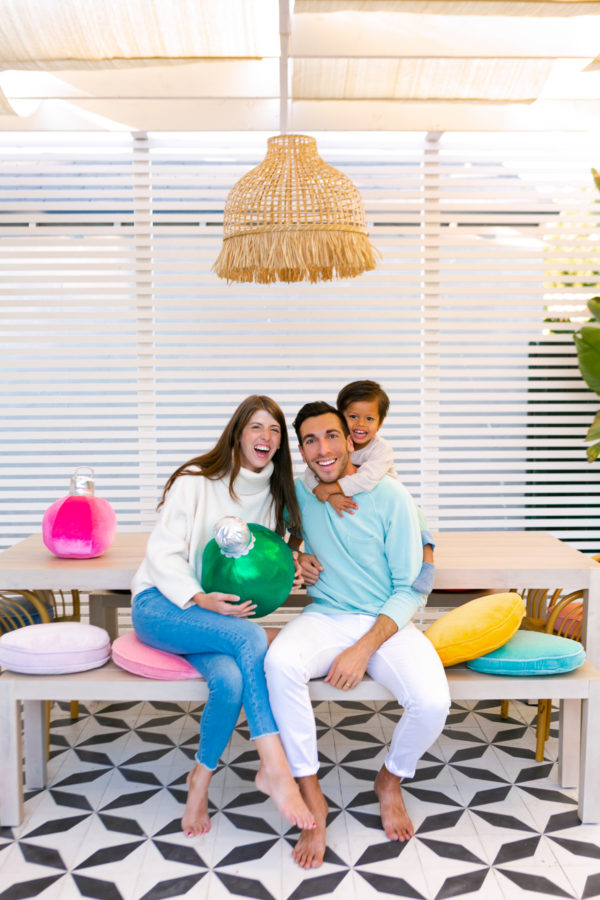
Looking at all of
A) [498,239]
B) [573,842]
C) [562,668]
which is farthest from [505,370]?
[573,842]

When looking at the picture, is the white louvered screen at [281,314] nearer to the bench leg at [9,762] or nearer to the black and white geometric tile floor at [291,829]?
the black and white geometric tile floor at [291,829]

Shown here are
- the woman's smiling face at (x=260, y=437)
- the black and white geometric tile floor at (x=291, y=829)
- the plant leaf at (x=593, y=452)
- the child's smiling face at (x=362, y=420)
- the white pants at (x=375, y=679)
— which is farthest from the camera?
the plant leaf at (x=593, y=452)

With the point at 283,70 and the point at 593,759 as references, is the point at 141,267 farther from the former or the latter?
the point at 593,759

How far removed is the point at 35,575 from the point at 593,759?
78.0 inches

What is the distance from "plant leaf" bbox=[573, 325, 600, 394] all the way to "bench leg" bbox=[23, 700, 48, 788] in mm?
3160

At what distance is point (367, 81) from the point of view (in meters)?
4.17

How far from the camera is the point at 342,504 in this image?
2.99m

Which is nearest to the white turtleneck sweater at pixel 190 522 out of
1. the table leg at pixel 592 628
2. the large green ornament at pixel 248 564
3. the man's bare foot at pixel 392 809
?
the large green ornament at pixel 248 564

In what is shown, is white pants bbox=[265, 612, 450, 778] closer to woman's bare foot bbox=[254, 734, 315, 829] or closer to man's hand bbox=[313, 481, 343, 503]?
woman's bare foot bbox=[254, 734, 315, 829]

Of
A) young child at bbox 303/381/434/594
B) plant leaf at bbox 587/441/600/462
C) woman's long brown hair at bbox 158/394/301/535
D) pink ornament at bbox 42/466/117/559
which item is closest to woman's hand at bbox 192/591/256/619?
woman's long brown hair at bbox 158/394/301/535

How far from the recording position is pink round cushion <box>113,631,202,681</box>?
280 centimetres

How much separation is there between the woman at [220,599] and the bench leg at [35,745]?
21.7 inches

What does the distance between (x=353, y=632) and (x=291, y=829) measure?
2.16 ft

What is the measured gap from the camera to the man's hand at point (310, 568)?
3025 mm
